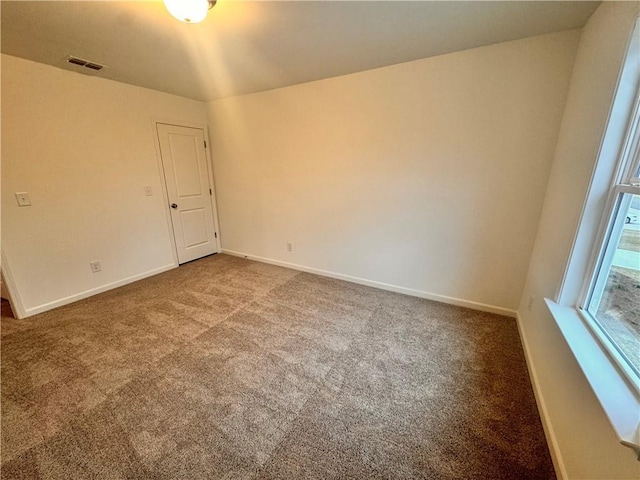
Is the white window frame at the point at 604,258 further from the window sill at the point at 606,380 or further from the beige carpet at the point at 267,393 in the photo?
the beige carpet at the point at 267,393

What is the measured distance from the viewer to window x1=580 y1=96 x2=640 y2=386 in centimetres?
111

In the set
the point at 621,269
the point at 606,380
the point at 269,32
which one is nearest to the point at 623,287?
the point at 621,269

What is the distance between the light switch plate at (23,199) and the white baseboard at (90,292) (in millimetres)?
1008

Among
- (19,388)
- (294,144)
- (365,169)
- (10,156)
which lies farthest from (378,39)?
(19,388)

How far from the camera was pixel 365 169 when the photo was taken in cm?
282

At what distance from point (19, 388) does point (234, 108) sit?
3470 mm

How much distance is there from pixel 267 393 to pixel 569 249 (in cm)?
201

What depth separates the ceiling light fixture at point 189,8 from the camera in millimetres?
1396

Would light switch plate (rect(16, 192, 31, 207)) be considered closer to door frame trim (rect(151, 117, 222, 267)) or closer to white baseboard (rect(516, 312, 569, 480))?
door frame trim (rect(151, 117, 222, 267))

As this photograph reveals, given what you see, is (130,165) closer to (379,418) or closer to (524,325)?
(379,418)

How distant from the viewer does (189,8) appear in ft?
4.70

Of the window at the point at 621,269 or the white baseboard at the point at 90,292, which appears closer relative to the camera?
the window at the point at 621,269

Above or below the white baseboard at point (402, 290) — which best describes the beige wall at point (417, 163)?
above

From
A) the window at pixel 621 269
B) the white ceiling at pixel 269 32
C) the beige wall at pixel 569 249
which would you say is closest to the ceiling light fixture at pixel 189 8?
the white ceiling at pixel 269 32
